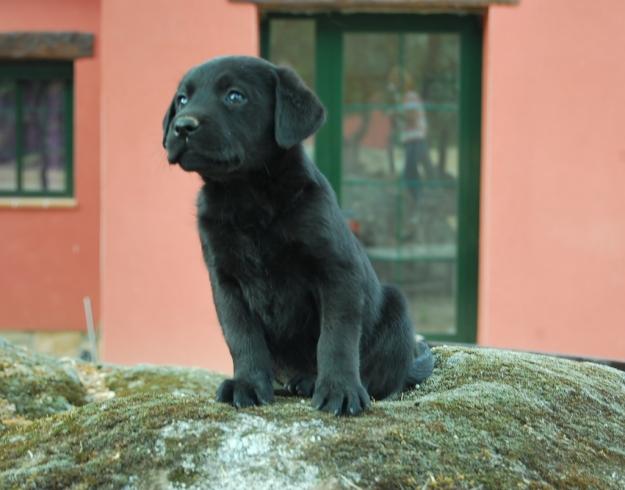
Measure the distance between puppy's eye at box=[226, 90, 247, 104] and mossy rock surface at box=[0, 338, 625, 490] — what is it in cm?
98

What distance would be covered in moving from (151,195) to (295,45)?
1.60 metres

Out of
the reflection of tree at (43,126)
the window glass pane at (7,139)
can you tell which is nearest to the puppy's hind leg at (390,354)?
the reflection of tree at (43,126)

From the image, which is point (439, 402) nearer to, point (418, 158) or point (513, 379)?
point (513, 379)

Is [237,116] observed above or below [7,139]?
below

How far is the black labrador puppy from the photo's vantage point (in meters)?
3.14

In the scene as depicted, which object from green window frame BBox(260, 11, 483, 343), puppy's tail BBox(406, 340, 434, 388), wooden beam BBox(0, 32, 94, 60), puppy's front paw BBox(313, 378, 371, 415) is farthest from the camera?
wooden beam BBox(0, 32, 94, 60)

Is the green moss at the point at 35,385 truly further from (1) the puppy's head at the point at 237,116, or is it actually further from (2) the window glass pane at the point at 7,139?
(2) the window glass pane at the point at 7,139

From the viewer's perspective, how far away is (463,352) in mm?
4223

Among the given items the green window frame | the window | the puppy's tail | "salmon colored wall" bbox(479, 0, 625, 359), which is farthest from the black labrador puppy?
the window

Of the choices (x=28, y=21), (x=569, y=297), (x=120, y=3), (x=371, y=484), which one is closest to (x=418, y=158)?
(x=569, y=297)

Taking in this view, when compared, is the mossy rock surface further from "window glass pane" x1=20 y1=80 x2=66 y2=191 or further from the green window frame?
"window glass pane" x1=20 y1=80 x2=66 y2=191

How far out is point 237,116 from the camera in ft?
10.6

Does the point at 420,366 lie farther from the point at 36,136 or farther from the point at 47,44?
the point at 36,136

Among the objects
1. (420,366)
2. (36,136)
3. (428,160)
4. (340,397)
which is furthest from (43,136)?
(340,397)
